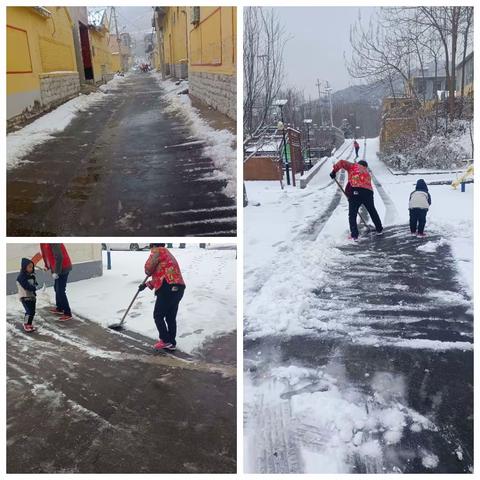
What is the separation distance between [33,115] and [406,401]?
220cm

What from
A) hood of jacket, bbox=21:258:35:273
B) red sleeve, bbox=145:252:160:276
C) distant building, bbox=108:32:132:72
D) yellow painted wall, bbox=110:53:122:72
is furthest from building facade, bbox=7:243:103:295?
yellow painted wall, bbox=110:53:122:72

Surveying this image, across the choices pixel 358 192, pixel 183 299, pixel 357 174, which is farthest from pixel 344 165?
pixel 183 299

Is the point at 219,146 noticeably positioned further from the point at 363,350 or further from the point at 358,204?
the point at 358,204

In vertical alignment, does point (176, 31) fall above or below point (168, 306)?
above

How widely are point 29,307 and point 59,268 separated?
0.40 metres

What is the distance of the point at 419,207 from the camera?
107 inches

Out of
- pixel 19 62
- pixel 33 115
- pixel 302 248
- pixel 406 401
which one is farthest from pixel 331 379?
pixel 19 62

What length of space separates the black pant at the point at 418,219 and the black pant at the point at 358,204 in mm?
231

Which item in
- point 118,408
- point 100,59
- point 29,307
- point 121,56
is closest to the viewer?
point 118,408

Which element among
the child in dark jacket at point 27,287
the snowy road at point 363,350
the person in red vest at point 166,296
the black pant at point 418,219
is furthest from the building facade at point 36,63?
the black pant at point 418,219

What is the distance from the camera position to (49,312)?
251cm

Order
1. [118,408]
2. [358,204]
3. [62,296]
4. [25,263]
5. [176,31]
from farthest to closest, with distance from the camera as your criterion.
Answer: [358,204] < [62,296] < [176,31] < [25,263] < [118,408]

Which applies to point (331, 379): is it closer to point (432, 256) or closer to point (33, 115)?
point (432, 256)

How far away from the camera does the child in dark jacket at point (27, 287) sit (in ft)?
6.30
